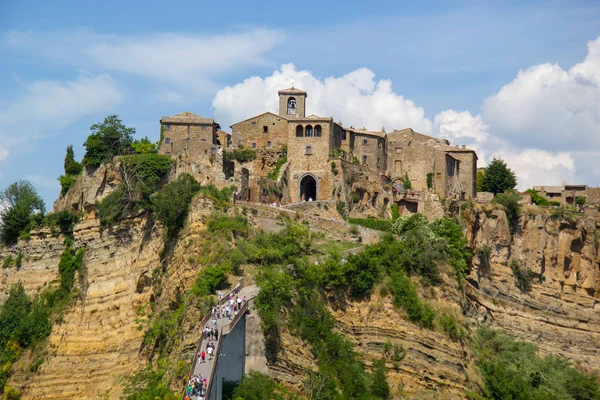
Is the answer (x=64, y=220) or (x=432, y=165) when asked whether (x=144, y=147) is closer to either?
(x=64, y=220)

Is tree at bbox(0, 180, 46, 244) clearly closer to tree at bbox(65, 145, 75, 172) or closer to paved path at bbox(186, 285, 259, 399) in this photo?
tree at bbox(65, 145, 75, 172)

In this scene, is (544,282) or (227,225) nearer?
(227,225)

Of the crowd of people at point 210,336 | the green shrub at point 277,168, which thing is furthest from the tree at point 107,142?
the crowd of people at point 210,336

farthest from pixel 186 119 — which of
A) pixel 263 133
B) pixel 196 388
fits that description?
pixel 196 388

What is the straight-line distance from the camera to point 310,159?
64562 mm

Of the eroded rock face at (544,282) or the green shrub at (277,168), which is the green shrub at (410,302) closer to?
the eroded rock face at (544,282)

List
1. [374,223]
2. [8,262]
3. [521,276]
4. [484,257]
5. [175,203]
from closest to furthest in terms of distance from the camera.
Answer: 1. [175,203]
2. [374,223]
3. [484,257]
4. [521,276]
5. [8,262]

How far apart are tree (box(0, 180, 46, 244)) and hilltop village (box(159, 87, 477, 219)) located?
10.2 metres

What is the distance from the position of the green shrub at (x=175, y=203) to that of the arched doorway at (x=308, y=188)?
11.5 m

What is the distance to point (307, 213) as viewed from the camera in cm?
5894

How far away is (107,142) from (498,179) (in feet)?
104

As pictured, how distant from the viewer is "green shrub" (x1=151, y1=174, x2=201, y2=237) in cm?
5297

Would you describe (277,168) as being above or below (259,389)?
above

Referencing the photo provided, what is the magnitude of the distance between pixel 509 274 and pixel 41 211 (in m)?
34.1
